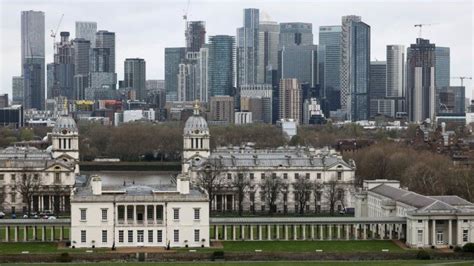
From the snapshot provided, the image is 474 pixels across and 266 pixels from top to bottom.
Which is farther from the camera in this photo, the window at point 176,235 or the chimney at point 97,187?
the chimney at point 97,187

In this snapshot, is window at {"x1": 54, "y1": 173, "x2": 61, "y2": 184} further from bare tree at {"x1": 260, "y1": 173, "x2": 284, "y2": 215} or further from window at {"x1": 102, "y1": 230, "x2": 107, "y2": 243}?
window at {"x1": 102, "y1": 230, "x2": 107, "y2": 243}

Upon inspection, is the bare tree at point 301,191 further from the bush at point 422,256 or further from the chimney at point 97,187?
the bush at point 422,256

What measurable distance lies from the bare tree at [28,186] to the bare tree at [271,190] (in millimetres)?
17179

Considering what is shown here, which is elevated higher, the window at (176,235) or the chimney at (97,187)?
the chimney at (97,187)

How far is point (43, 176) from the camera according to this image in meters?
104

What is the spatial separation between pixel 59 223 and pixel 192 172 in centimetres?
2978

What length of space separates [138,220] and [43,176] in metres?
30.0

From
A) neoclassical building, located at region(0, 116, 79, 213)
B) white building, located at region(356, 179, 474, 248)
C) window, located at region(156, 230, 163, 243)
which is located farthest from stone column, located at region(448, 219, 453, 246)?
neoclassical building, located at region(0, 116, 79, 213)

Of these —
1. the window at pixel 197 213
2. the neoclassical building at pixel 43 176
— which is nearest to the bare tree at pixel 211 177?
the neoclassical building at pixel 43 176

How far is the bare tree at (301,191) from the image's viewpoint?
100 meters

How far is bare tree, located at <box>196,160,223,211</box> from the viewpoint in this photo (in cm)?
10169

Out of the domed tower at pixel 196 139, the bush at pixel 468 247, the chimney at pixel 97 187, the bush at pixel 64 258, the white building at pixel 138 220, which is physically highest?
the domed tower at pixel 196 139

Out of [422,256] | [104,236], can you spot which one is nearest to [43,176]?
[104,236]

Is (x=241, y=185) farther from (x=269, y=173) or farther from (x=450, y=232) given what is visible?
(x=450, y=232)
